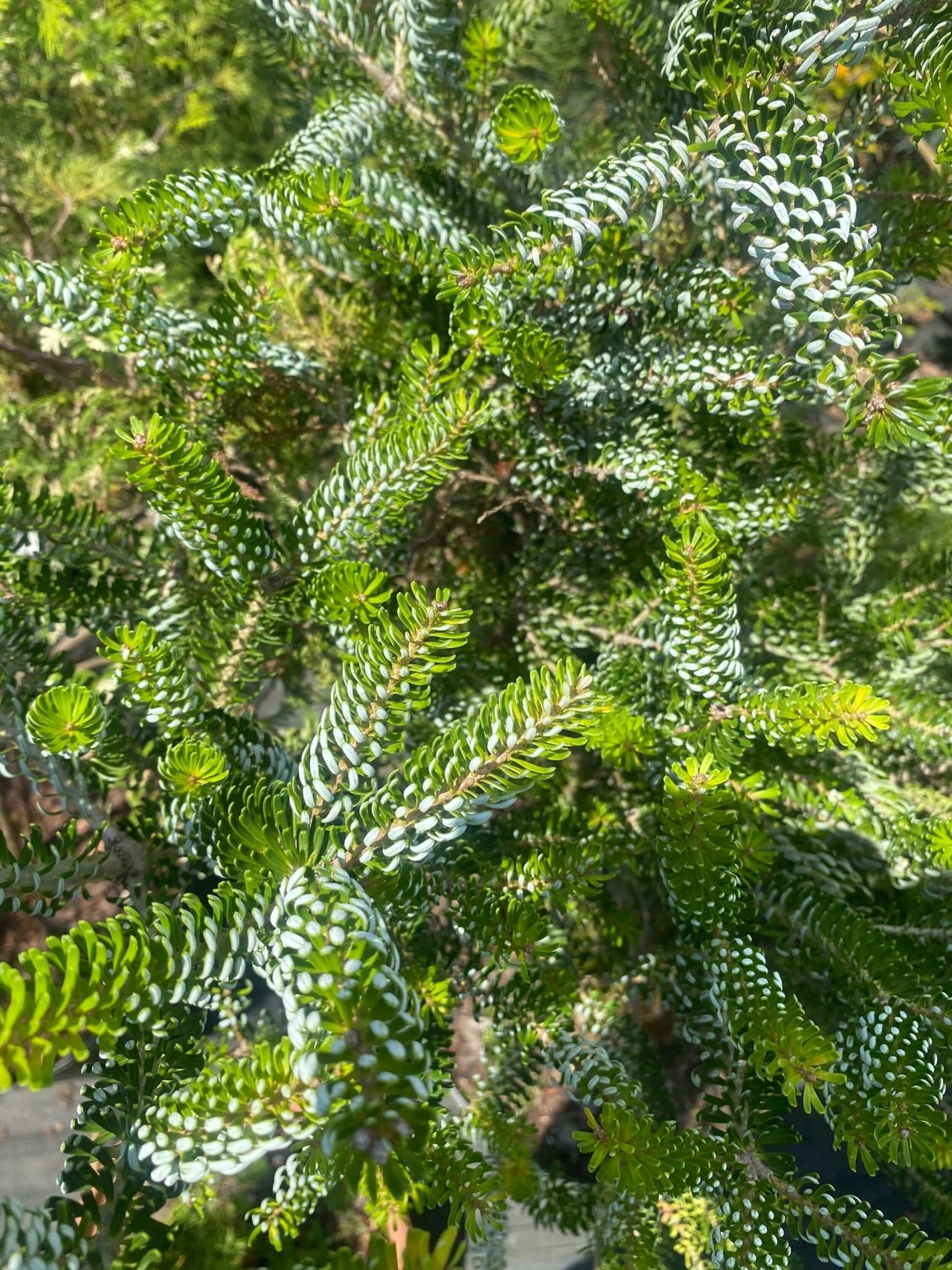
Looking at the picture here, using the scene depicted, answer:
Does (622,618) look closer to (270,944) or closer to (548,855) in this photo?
(548,855)

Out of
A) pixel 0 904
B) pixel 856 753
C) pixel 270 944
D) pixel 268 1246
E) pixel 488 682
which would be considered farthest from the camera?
pixel 268 1246

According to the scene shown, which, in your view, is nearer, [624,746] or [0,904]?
[0,904]

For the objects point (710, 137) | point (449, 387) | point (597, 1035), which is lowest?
point (597, 1035)

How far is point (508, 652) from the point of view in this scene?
4.53 ft

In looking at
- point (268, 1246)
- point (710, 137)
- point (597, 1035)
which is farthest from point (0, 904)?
point (268, 1246)

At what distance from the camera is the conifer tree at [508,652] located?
66 centimetres

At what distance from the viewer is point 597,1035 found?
1188 millimetres

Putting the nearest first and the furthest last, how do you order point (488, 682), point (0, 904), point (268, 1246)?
point (0, 904)
point (488, 682)
point (268, 1246)

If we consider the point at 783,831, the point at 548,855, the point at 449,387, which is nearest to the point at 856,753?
the point at 783,831

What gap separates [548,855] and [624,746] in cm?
17

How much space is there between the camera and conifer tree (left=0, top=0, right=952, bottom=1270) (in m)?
0.66

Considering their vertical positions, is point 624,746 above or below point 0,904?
above

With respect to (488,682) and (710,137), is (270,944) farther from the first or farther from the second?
(710,137)

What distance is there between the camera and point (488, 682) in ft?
4.20
